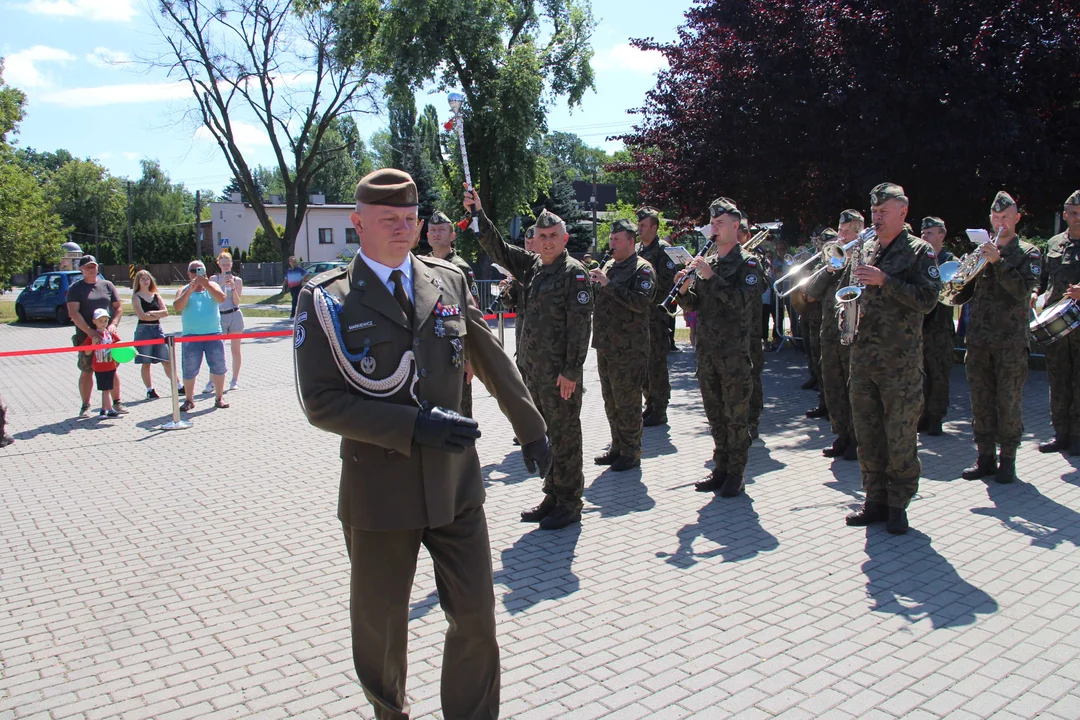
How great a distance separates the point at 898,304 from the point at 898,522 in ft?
4.91

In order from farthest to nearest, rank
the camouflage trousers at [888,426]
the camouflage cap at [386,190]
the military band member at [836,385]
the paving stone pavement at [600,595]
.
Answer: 1. the military band member at [836,385]
2. the camouflage trousers at [888,426]
3. the paving stone pavement at [600,595]
4. the camouflage cap at [386,190]

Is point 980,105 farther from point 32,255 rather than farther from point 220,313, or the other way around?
point 32,255

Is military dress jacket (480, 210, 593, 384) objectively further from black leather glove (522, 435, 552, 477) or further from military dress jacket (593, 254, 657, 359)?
black leather glove (522, 435, 552, 477)

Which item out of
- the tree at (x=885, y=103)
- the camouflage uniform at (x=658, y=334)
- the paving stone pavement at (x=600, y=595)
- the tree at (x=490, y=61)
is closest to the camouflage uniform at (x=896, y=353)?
the paving stone pavement at (x=600, y=595)

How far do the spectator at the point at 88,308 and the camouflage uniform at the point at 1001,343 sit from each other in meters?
9.53

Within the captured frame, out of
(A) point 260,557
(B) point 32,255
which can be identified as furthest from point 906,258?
(B) point 32,255

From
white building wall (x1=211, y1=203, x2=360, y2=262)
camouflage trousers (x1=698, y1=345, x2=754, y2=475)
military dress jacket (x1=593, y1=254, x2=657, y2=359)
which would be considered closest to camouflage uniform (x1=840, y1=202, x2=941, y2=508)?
camouflage trousers (x1=698, y1=345, x2=754, y2=475)

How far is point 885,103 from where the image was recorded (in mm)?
12188

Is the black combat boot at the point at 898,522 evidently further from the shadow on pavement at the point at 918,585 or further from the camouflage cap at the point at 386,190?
the camouflage cap at the point at 386,190

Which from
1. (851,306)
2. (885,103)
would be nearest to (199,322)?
(851,306)

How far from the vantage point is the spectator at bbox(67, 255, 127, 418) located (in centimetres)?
1062

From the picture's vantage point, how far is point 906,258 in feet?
18.5

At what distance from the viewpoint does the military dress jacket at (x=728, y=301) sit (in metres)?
6.71

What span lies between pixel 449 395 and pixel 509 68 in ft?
91.4
